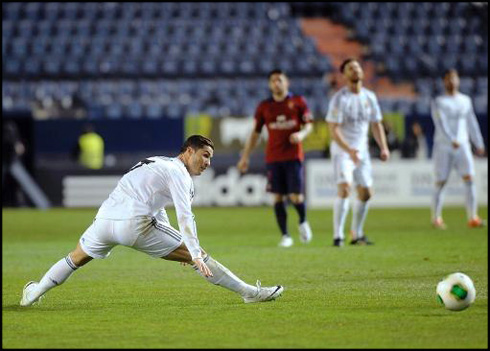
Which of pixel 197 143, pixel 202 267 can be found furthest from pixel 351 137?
pixel 202 267

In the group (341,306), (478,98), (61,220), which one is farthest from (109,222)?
(478,98)

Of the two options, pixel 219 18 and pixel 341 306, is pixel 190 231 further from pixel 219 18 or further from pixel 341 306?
pixel 219 18

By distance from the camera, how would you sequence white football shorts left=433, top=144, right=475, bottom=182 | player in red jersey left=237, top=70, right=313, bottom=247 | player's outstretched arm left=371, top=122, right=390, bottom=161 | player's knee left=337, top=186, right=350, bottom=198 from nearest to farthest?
player's outstretched arm left=371, top=122, right=390, bottom=161
player's knee left=337, top=186, right=350, bottom=198
player in red jersey left=237, top=70, right=313, bottom=247
white football shorts left=433, top=144, right=475, bottom=182

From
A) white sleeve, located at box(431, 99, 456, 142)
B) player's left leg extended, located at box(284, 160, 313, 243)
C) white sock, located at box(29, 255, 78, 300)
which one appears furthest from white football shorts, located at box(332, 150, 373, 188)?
white sock, located at box(29, 255, 78, 300)

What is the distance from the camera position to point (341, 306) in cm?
846

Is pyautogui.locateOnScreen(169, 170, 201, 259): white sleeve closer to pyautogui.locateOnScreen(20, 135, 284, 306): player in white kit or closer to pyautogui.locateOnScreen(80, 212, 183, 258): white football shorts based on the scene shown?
pyautogui.locateOnScreen(20, 135, 284, 306): player in white kit

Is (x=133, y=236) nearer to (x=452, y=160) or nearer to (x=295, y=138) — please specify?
(x=295, y=138)

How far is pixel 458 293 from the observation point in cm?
795

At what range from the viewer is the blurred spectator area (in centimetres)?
3139

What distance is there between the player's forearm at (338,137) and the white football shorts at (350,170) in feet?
0.58

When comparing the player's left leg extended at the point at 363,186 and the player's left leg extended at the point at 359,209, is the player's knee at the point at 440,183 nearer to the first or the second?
the player's left leg extended at the point at 359,209

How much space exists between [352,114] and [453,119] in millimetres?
3574

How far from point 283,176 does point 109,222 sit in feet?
21.1

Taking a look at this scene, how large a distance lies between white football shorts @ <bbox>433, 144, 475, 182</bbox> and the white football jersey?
3400 mm
